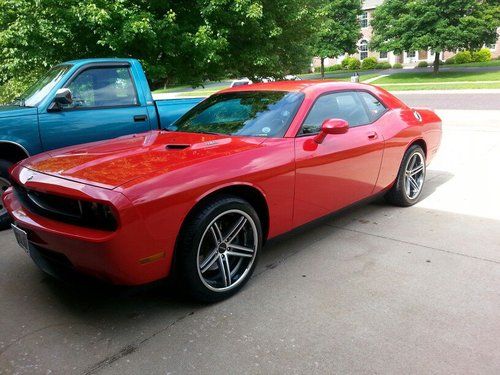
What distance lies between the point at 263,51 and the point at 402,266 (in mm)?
7091

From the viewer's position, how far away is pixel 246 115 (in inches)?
151

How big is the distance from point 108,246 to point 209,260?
0.77 meters

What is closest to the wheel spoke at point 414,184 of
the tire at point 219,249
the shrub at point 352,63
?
the tire at point 219,249

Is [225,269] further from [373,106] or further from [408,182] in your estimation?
[408,182]

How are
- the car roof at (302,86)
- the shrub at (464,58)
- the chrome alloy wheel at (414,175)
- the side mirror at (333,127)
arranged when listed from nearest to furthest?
1. the side mirror at (333,127)
2. the car roof at (302,86)
3. the chrome alloy wheel at (414,175)
4. the shrub at (464,58)

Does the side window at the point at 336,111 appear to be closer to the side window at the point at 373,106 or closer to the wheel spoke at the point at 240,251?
the side window at the point at 373,106

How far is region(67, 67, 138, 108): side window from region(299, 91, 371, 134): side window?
2511 millimetres

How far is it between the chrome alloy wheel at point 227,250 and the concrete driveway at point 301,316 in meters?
0.16

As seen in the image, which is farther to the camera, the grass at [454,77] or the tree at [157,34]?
the grass at [454,77]

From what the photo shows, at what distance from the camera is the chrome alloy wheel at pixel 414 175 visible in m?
5.01

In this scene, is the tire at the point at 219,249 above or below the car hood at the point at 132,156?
below

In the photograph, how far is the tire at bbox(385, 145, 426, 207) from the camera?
4879 millimetres

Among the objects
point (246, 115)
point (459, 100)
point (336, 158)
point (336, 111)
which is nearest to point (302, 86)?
point (336, 111)

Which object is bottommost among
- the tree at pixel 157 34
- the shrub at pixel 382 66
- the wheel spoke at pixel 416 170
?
the wheel spoke at pixel 416 170
